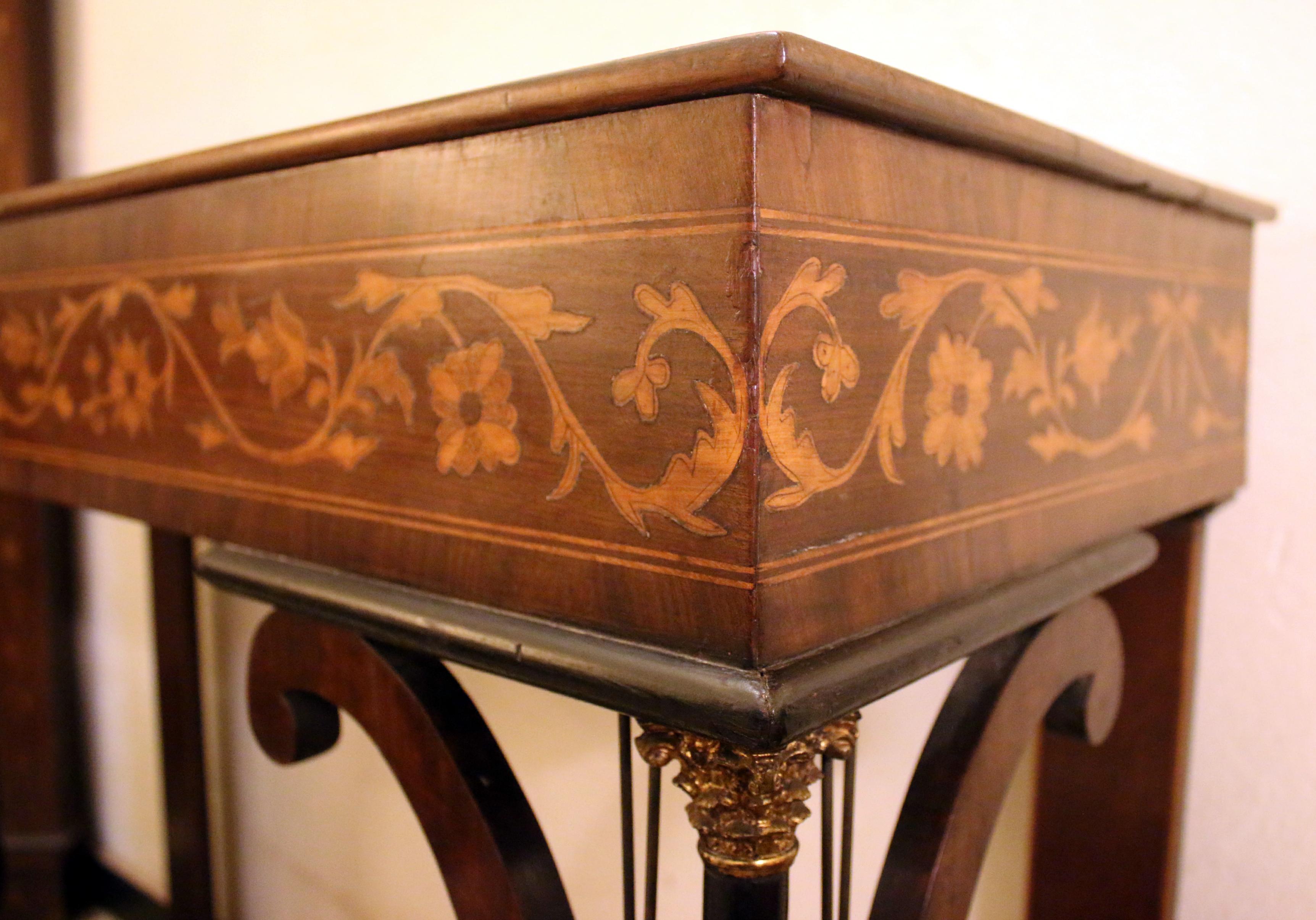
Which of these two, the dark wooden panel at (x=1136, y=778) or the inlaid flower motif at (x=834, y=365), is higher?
the inlaid flower motif at (x=834, y=365)

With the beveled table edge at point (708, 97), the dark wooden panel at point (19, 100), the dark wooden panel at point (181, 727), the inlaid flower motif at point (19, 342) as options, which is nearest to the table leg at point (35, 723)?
the dark wooden panel at point (181, 727)

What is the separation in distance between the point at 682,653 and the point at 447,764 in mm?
218

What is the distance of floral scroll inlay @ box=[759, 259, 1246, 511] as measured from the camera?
385mm

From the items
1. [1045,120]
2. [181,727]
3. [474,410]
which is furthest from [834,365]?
[181,727]

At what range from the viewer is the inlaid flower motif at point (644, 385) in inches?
15.3

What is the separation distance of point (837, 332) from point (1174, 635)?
2.03 feet

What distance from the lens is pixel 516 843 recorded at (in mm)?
541

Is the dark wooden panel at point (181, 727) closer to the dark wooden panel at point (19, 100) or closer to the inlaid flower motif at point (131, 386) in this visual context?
the inlaid flower motif at point (131, 386)

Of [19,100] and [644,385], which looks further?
[19,100]

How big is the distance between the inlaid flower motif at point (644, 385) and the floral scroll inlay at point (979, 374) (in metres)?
0.04

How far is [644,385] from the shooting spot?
0.39 m

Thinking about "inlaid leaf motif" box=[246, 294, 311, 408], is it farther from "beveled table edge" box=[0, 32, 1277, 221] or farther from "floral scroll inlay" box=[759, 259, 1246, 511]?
"floral scroll inlay" box=[759, 259, 1246, 511]

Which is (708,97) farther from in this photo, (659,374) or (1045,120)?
(1045,120)

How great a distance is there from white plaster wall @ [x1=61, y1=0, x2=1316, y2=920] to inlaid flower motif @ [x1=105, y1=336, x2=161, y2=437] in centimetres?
52
